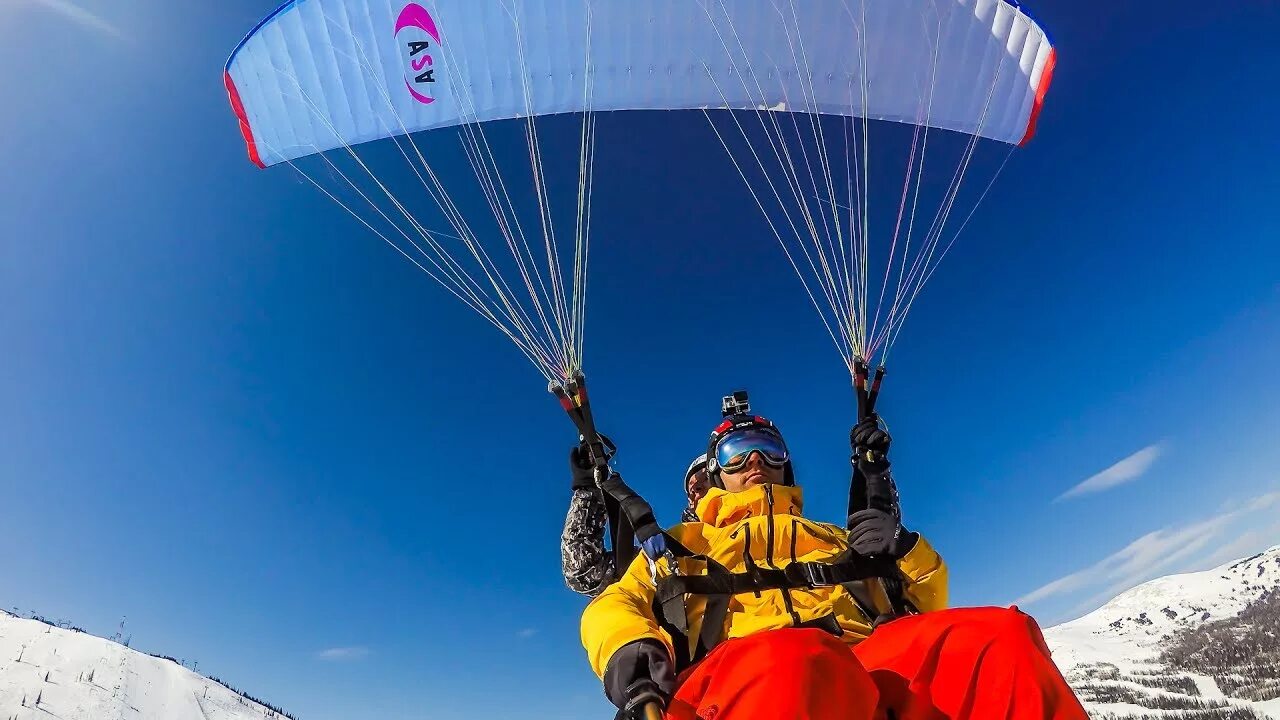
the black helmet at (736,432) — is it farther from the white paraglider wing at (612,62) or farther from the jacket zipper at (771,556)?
the white paraglider wing at (612,62)

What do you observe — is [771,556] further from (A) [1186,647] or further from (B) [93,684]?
(B) [93,684]

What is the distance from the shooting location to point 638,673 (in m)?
2.15

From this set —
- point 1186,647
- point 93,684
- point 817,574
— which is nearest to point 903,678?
point 817,574

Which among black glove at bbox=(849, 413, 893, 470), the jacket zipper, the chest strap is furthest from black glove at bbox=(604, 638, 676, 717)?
black glove at bbox=(849, 413, 893, 470)

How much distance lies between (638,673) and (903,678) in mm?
862

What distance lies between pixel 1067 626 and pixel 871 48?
575 ft

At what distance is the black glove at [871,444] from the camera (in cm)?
342

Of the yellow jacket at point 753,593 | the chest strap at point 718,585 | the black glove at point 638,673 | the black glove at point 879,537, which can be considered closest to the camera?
the black glove at point 638,673

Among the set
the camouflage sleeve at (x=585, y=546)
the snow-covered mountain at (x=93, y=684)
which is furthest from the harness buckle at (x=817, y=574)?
the snow-covered mountain at (x=93, y=684)

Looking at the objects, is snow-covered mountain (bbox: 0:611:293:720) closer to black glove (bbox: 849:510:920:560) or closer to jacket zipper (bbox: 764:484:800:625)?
jacket zipper (bbox: 764:484:800:625)

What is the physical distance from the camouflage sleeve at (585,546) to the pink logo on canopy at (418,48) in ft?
15.5

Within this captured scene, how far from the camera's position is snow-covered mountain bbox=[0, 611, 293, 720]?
334 feet

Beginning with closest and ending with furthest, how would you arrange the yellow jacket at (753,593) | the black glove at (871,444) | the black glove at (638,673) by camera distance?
the black glove at (638,673) < the yellow jacket at (753,593) < the black glove at (871,444)

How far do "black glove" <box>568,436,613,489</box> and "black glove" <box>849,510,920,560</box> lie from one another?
1.48m
